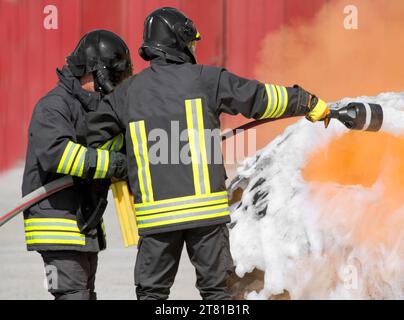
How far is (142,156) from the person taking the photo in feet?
9.65

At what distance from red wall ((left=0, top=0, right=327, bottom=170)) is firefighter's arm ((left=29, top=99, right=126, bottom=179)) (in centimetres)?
220

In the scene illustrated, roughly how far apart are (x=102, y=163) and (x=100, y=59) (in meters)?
0.49

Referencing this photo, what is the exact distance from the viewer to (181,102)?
2.91 meters

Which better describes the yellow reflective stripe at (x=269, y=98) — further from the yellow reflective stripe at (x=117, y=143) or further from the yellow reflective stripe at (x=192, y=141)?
the yellow reflective stripe at (x=117, y=143)

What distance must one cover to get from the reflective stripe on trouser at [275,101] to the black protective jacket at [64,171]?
615mm

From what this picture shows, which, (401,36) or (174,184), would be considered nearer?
(174,184)

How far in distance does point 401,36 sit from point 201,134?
8.83 feet

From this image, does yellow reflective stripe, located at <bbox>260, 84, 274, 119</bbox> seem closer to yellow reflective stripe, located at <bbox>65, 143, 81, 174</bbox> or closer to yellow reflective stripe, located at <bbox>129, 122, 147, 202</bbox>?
yellow reflective stripe, located at <bbox>129, 122, 147, 202</bbox>

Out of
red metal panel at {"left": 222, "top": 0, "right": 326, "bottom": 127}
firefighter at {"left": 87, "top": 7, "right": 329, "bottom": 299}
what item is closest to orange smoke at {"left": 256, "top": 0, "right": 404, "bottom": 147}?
red metal panel at {"left": 222, "top": 0, "right": 326, "bottom": 127}

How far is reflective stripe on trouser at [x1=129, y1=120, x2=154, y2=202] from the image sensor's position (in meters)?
2.92

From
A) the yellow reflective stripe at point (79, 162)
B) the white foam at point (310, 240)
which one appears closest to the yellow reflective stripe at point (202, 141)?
the yellow reflective stripe at point (79, 162)

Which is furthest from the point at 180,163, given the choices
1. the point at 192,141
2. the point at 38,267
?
the point at 38,267
